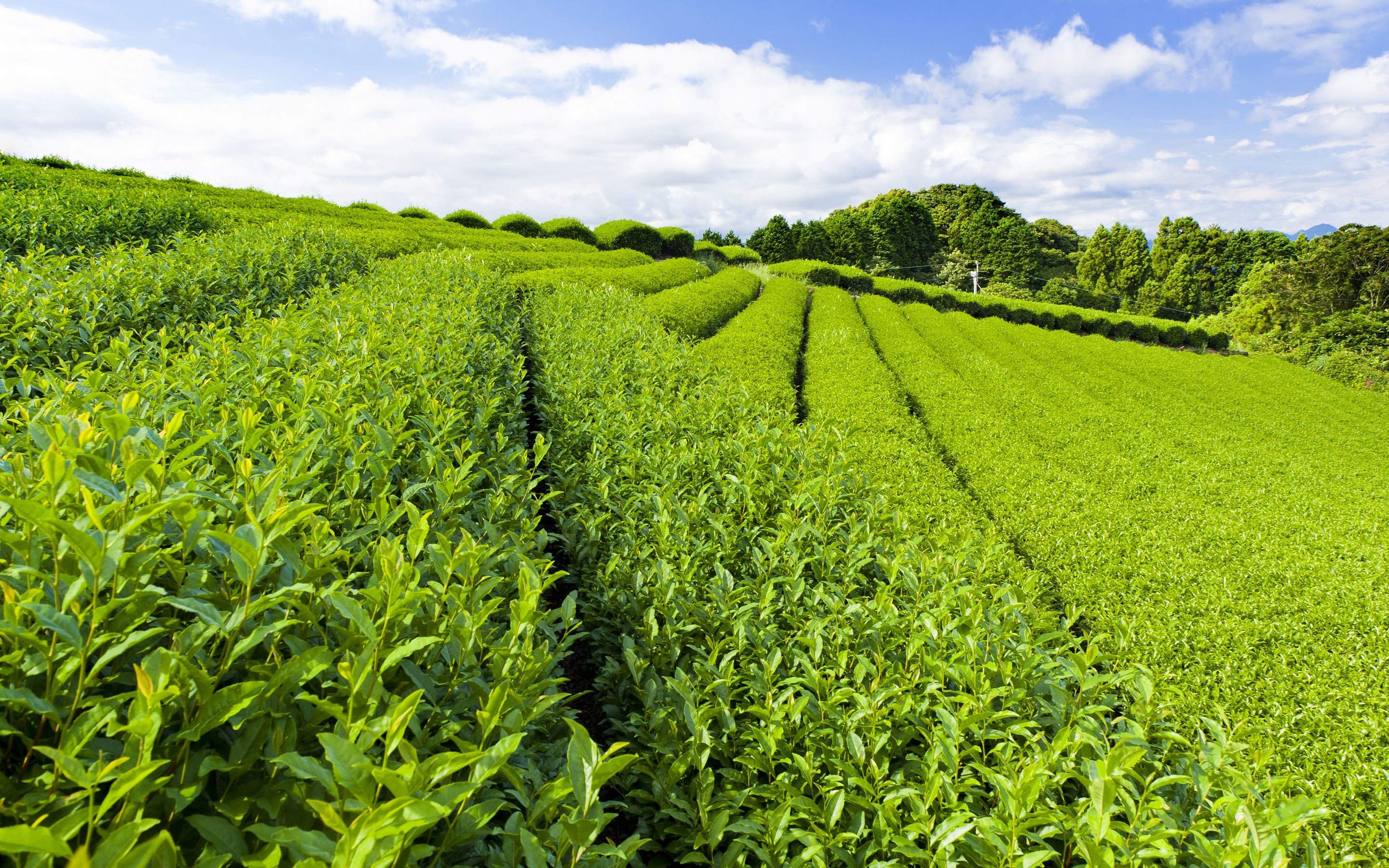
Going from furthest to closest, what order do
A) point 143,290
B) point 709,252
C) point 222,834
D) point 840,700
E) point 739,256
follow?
point 739,256 < point 709,252 < point 143,290 < point 840,700 < point 222,834

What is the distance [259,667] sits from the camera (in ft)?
4.17

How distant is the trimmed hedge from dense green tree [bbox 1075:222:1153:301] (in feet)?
164

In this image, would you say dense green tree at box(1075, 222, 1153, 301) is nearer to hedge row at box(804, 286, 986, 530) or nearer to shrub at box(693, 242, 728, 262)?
shrub at box(693, 242, 728, 262)

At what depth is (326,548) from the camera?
Result: 64.8 inches

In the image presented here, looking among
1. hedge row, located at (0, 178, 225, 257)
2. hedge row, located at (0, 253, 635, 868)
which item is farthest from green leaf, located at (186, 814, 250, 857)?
hedge row, located at (0, 178, 225, 257)

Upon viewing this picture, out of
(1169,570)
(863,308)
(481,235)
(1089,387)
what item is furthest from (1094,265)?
(1169,570)

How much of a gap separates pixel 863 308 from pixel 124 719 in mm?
24031

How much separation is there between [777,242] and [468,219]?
29.3 m

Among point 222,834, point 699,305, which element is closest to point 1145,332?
point 699,305

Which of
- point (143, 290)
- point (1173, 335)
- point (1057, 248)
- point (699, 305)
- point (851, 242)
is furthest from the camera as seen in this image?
point (1057, 248)

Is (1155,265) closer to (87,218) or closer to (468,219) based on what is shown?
(468,219)

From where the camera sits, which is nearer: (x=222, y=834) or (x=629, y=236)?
(x=222, y=834)

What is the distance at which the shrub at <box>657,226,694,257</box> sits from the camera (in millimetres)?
34094

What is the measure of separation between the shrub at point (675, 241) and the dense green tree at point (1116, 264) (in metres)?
40.8
